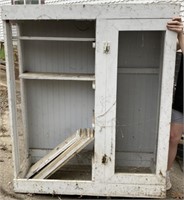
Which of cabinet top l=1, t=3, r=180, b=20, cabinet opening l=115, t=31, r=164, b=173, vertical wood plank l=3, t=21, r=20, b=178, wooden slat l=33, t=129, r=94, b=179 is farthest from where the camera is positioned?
cabinet opening l=115, t=31, r=164, b=173

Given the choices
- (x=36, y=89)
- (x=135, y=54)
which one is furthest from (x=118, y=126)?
(x=36, y=89)

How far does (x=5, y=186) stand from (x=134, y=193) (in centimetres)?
123

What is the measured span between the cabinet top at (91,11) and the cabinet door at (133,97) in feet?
0.15

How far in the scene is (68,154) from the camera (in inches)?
103

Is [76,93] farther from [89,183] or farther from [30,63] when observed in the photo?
[89,183]

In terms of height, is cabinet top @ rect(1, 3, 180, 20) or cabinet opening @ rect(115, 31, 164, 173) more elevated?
cabinet top @ rect(1, 3, 180, 20)

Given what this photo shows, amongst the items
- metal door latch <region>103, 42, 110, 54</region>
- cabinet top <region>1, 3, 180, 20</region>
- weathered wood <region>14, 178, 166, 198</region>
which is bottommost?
weathered wood <region>14, 178, 166, 198</region>

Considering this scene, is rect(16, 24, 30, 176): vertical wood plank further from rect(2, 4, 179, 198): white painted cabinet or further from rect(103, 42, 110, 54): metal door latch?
rect(103, 42, 110, 54): metal door latch

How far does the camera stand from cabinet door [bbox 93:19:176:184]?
2.23 metres

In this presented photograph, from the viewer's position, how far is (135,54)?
2848 mm

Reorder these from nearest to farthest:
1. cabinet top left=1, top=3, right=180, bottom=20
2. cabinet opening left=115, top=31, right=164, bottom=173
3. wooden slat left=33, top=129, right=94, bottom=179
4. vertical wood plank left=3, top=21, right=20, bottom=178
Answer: cabinet top left=1, top=3, right=180, bottom=20 < vertical wood plank left=3, top=21, right=20, bottom=178 < wooden slat left=33, top=129, right=94, bottom=179 < cabinet opening left=115, top=31, right=164, bottom=173

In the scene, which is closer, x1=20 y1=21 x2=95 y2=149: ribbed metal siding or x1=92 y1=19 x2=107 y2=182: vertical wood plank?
x1=92 y1=19 x2=107 y2=182: vertical wood plank

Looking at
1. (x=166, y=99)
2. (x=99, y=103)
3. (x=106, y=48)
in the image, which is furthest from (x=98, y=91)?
(x=166, y=99)

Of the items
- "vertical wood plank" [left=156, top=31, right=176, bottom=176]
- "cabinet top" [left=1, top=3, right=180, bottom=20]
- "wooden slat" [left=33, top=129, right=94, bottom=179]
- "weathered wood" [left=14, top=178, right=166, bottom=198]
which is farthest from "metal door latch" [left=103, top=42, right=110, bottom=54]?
"weathered wood" [left=14, top=178, right=166, bottom=198]
